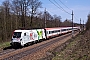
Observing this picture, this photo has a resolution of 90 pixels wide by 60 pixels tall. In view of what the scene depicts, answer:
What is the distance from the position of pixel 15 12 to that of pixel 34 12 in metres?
8.01

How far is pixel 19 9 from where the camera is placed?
189ft

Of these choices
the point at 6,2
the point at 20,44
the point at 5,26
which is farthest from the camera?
the point at 6,2

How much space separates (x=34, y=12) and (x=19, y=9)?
7.11m

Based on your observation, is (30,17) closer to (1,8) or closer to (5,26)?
(1,8)

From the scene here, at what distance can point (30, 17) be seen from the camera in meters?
64.1

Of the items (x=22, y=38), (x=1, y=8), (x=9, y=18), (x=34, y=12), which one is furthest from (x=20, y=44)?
(x=34, y=12)

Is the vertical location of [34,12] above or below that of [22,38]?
above

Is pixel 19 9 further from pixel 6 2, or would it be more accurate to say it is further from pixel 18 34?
pixel 18 34

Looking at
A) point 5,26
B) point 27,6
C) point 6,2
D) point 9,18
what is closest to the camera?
point 5,26

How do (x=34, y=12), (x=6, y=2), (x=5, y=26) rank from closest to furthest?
(x=5, y=26), (x=6, y=2), (x=34, y=12)

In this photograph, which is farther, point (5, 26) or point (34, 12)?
point (34, 12)

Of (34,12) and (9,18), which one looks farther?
(34,12)

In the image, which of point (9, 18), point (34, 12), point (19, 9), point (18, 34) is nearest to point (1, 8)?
point (9, 18)

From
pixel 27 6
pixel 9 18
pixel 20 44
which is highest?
pixel 27 6
